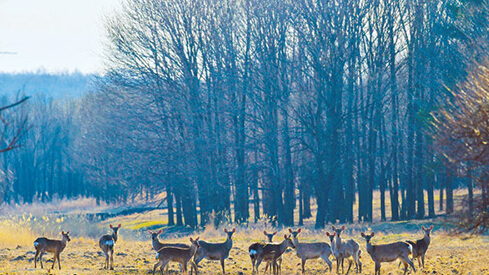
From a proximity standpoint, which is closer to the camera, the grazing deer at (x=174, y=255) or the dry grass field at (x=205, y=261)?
the grazing deer at (x=174, y=255)

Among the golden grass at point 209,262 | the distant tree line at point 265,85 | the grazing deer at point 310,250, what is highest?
the distant tree line at point 265,85

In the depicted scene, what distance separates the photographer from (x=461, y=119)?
1229 cm

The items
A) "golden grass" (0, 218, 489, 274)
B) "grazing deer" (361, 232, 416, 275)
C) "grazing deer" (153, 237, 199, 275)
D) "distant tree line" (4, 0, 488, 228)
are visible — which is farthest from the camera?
"distant tree line" (4, 0, 488, 228)

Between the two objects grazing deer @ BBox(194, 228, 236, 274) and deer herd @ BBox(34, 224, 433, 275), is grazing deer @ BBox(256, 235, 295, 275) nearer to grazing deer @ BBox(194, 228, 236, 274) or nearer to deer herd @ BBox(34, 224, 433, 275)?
deer herd @ BBox(34, 224, 433, 275)

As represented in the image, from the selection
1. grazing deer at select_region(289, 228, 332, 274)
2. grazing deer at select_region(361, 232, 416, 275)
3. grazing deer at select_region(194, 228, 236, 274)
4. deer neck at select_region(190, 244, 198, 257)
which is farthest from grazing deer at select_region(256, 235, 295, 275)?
grazing deer at select_region(361, 232, 416, 275)

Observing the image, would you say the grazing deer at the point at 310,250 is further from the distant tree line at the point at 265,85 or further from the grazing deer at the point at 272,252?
the distant tree line at the point at 265,85

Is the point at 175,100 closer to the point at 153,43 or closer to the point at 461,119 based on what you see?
the point at 153,43

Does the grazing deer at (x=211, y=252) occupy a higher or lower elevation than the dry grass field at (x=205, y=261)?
higher

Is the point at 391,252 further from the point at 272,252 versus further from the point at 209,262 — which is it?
the point at 209,262

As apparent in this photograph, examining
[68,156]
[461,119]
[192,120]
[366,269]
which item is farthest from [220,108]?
[68,156]

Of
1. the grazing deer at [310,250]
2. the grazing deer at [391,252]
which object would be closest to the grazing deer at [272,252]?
the grazing deer at [310,250]

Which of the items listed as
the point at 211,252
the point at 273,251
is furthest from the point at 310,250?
the point at 211,252

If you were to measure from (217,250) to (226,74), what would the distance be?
19.4 meters

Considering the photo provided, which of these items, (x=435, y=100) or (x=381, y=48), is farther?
(x=381, y=48)
